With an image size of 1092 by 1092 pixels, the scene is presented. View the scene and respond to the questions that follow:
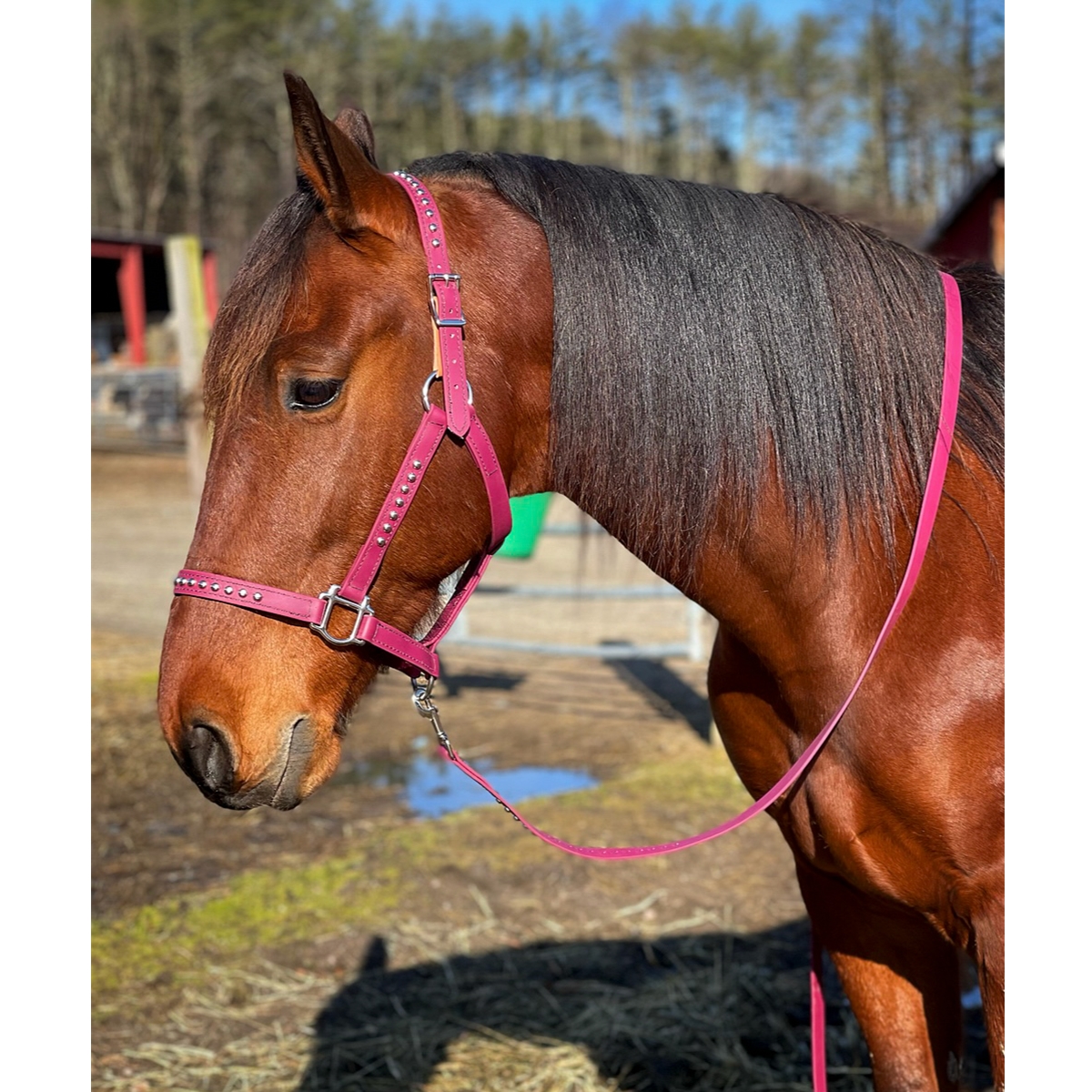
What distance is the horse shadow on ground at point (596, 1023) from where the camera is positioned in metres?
3.00

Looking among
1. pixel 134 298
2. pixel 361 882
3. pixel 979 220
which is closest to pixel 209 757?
pixel 361 882

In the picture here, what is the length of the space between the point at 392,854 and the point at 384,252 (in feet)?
11.0

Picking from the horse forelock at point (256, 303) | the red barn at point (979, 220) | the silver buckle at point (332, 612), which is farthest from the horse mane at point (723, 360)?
the red barn at point (979, 220)

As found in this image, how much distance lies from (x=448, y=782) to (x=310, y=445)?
13.8 ft

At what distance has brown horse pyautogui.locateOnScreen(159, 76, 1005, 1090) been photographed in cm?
157

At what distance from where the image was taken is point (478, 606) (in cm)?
955

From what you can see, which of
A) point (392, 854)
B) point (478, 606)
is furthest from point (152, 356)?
point (392, 854)

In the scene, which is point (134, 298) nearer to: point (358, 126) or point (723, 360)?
point (358, 126)

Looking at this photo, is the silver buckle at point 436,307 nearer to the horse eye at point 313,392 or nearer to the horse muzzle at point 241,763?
the horse eye at point 313,392

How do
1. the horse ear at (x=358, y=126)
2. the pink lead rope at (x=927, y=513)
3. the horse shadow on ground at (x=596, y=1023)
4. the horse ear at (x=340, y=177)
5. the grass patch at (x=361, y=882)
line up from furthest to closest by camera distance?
the grass patch at (x=361, y=882)
the horse shadow on ground at (x=596, y=1023)
the horse ear at (x=358, y=126)
the pink lead rope at (x=927, y=513)
the horse ear at (x=340, y=177)

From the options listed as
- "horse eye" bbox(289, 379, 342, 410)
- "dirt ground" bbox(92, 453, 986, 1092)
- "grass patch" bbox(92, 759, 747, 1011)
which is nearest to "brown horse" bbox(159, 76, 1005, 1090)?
"horse eye" bbox(289, 379, 342, 410)

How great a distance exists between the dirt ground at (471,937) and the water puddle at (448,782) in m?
0.05

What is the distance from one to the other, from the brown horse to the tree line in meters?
26.1
